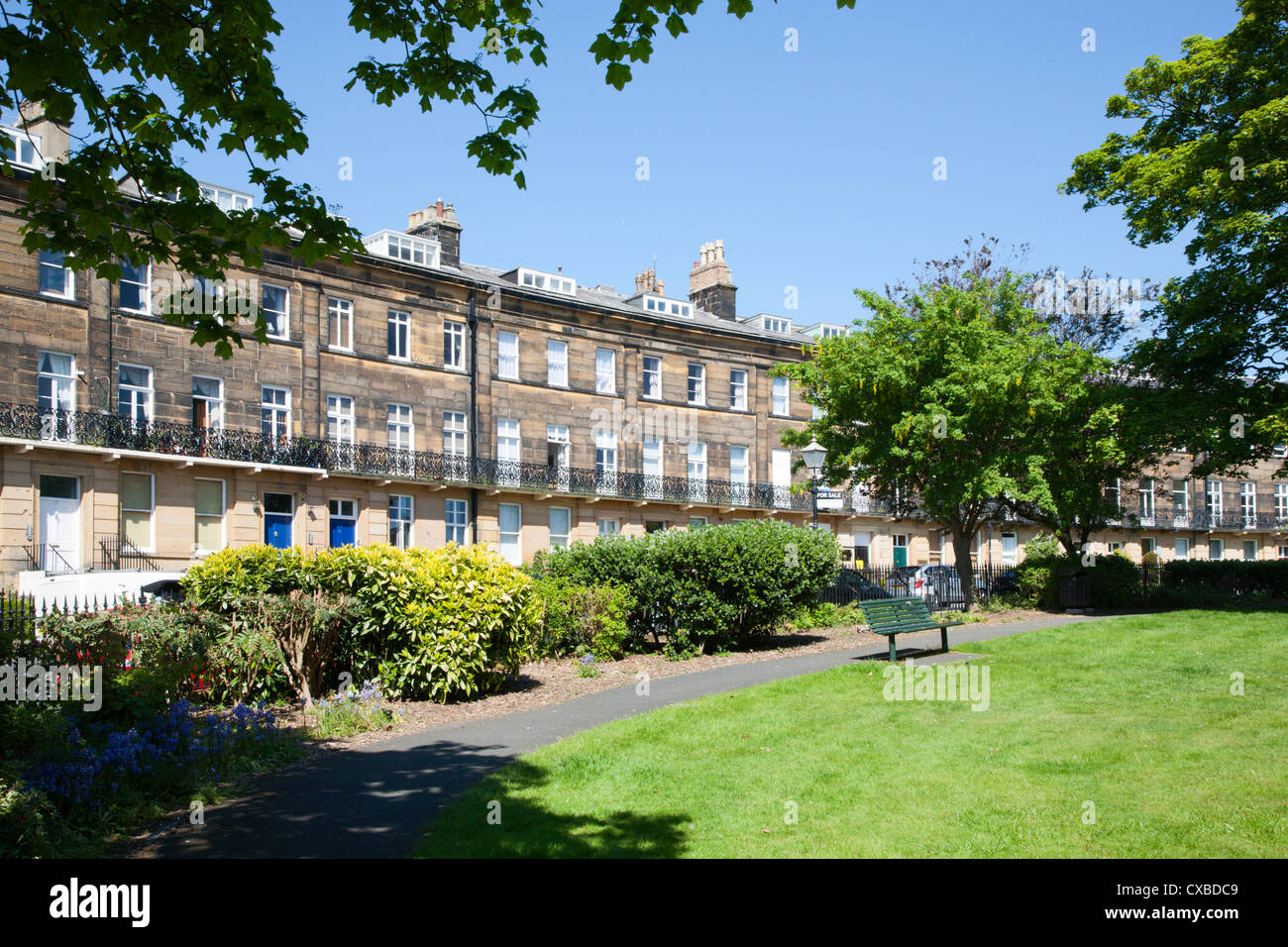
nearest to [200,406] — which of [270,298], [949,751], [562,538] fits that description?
[270,298]

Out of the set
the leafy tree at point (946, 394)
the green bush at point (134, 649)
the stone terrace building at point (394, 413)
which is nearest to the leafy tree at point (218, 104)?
the green bush at point (134, 649)

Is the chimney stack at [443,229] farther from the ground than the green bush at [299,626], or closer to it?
farther from the ground

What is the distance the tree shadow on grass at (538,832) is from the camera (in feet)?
19.6

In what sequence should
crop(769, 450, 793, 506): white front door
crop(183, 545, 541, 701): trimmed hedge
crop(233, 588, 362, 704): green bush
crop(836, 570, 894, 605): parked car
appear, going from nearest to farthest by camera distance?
1. crop(233, 588, 362, 704): green bush
2. crop(183, 545, 541, 701): trimmed hedge
3. crop(836, 570, 894, 605): parked car
4. crop(769, 450, 793, 506): white front door

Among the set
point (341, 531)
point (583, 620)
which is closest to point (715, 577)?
point (583, 620)

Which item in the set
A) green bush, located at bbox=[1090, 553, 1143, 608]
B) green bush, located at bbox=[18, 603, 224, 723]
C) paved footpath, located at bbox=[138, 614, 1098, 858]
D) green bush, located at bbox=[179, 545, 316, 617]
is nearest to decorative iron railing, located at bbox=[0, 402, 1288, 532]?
green bush, located at bbox=[1090, 553, 1143, 608]

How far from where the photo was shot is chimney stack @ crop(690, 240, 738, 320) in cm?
4731

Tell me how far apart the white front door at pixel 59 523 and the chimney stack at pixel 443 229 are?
663 inches

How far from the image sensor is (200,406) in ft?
98.6

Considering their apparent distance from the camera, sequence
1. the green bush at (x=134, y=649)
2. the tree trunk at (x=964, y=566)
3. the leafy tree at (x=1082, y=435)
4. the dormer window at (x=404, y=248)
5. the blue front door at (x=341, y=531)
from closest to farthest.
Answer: the green bush at (x=134, y=649)
the leafy tree at (x=1082, y=435)
the tree trunk at (x=964, y=566)
the blue front door at (x=341, y=531)
the dormer window at (x=404, y=248)

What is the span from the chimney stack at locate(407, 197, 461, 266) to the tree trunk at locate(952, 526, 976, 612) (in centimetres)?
2316

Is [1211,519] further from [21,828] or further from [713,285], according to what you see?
[21,828]

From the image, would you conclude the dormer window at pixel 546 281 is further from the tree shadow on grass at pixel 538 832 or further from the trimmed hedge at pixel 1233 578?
the tree shadow on grass at pixel 538 832

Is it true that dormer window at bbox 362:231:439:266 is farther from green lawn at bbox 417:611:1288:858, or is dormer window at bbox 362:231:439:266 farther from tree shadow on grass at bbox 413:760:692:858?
tree shadow on grass at bbox 413:760:692:858
